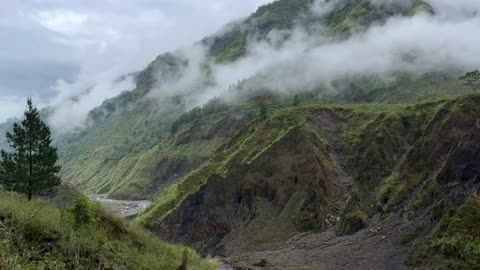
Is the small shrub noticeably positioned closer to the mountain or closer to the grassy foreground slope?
the grassy foreground slope

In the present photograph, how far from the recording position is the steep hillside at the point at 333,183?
85250 millimetres

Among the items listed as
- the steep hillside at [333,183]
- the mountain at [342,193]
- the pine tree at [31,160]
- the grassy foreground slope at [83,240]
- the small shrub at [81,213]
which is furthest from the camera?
the steep hillside at [333,183]

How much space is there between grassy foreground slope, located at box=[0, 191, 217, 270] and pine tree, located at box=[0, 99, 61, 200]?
27398 mm

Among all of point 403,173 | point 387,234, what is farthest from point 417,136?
point 387,234

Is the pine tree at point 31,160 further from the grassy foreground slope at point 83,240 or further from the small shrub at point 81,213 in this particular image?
the small shrub at point 81,213

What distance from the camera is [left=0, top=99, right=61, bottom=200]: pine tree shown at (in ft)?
202

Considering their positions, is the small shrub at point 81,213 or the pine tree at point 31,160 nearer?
the small shrub at point 81,213

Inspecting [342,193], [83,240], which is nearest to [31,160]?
[83,240]

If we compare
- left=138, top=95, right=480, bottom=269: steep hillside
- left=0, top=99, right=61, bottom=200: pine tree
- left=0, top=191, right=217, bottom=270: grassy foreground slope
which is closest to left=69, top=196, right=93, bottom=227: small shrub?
left=0, top=191, right=217, bottom=270: grassy foreground slope

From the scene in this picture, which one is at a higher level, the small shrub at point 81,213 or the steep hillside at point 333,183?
the small shrub at point 81,213

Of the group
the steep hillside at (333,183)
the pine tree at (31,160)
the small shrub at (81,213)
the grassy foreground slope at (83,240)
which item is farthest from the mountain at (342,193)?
the small shrub at (81,213)

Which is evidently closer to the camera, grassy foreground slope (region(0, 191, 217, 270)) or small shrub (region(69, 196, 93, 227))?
grassy foreground slope (region(0, 191, 217, 270))

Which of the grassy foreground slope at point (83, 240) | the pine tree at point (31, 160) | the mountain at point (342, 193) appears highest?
the pine tree at point (31, 160)

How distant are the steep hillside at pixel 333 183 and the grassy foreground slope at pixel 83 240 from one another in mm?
46635
